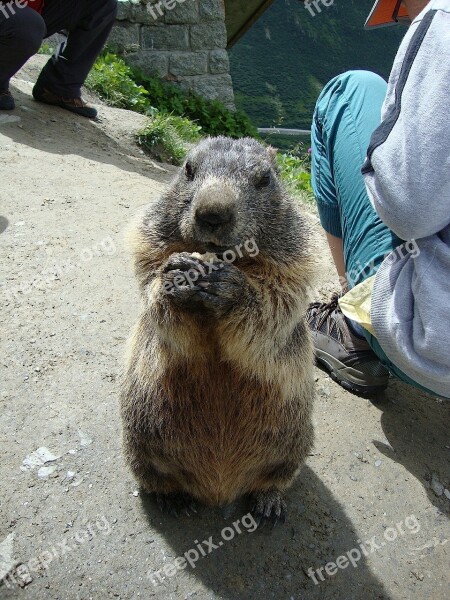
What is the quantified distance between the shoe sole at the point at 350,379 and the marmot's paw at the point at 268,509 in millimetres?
1038

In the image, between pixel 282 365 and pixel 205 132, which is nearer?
pixel 282 365

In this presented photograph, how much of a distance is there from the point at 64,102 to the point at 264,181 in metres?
5.04

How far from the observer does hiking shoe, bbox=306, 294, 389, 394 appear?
3.47 meters

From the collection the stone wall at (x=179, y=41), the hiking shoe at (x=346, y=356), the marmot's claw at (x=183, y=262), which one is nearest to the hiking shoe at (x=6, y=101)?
the stone wall at (x=179, y=41)

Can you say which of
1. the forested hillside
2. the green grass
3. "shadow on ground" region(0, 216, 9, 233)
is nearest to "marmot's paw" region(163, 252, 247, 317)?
"shadow on ground" region(0, 216, 9, 233)

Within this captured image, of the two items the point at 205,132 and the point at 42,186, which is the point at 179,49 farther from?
the point at 42,186

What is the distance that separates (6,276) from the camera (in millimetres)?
3932

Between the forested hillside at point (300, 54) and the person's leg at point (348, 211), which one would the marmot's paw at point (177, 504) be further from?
the forested hillside at point (300, 54)

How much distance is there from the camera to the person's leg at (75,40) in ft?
21.1

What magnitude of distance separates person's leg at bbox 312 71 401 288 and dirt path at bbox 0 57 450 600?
14.4 inches

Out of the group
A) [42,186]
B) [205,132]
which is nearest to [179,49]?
[205,132]

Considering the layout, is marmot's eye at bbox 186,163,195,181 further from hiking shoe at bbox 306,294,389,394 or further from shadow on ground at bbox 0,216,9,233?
shadow on ground at bbox 0,216,9,233

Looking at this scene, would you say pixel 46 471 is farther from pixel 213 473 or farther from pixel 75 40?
pixel 75 40

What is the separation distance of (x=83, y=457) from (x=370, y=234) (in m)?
1.93
